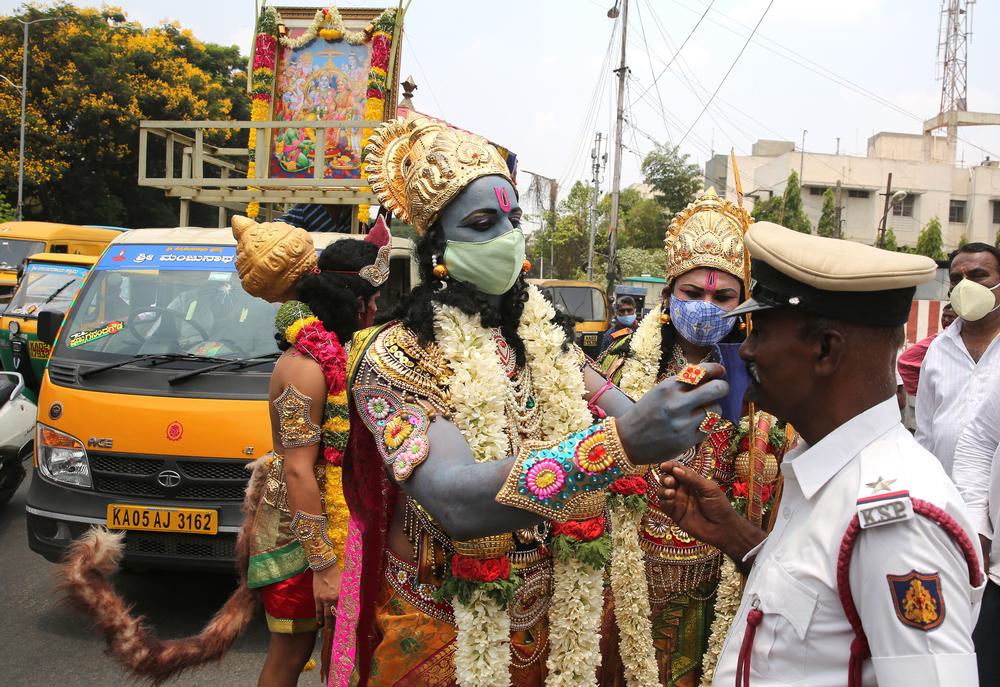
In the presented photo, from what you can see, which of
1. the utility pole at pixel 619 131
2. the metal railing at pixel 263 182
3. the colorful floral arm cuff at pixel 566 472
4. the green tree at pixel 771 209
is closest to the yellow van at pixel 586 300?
the utility pole at pixel 619 131

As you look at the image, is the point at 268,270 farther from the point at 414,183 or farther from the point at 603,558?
the point at 603,558

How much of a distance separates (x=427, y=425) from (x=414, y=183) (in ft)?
2.49

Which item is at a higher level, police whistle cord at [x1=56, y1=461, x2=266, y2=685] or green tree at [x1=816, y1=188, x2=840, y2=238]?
green tree at [x1=816, y1=188, x2=840, y2=238]

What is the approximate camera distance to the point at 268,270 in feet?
11.2

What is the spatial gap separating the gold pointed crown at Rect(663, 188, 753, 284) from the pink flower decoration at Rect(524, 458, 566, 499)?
172cm

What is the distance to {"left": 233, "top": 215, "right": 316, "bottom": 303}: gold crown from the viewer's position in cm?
339

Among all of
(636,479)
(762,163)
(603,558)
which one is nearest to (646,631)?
(636,479)

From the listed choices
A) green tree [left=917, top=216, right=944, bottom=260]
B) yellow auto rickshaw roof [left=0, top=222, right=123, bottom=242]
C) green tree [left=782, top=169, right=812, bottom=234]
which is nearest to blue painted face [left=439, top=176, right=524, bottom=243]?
yellow auto rickshaw roof [left=0, top=222, right=123, bottom=242]

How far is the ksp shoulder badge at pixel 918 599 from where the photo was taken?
1.23 meters

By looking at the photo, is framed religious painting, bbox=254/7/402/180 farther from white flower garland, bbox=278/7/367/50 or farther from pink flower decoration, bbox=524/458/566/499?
pink flower decoration, bbox=524/458/566/499

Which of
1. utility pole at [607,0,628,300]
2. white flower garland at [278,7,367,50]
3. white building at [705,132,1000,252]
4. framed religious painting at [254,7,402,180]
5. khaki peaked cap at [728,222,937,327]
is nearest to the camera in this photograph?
khaki peaked cap at [728,222,937,327]

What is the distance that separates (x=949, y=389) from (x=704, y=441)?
164 centimetres

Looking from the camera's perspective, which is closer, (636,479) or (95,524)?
(636,479)

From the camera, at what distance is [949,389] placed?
3.81m
